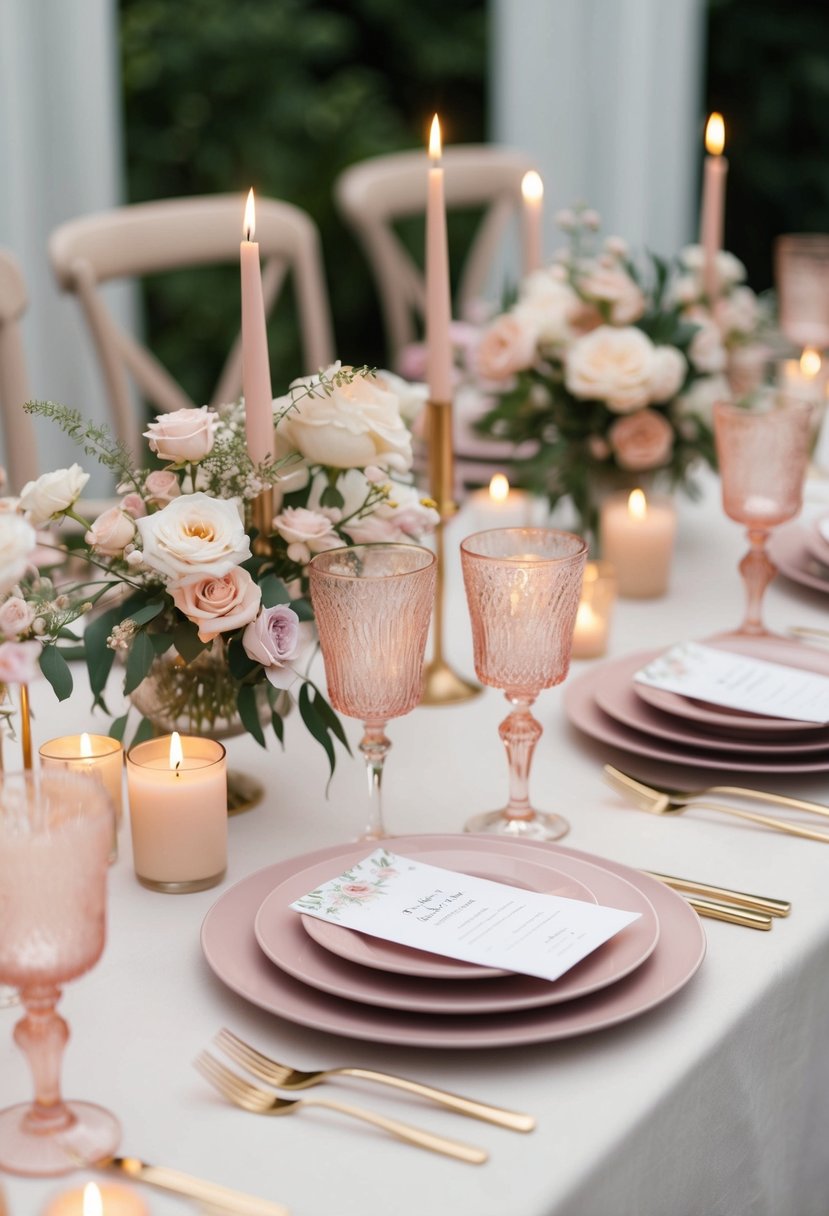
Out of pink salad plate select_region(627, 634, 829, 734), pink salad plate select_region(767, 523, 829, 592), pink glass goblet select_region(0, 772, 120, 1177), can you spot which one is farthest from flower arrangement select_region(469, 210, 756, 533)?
pink glass goblet select_region(0, 772, 120, 1177)

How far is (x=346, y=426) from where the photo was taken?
3.56ft

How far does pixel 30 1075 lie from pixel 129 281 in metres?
2.53

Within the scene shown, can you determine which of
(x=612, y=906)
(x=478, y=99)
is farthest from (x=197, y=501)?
(x=478, y=99)

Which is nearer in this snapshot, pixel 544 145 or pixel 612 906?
pixel 612 906

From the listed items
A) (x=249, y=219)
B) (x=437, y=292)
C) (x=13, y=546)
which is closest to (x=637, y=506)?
(x=437, y=292)

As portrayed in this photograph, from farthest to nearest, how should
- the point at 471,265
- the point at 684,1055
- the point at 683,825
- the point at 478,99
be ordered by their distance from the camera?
the point at 478,99, the point at 471,265, the point at 683,825, the point at 684,1055

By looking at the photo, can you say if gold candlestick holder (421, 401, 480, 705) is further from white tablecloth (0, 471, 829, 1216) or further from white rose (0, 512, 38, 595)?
white rose (0, 512, 38, 595)

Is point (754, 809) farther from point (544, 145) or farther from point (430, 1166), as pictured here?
point (544, 145)

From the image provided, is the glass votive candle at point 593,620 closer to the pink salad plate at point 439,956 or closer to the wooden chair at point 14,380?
the pink salad plate at point 439,956

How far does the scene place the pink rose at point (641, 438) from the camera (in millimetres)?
1620

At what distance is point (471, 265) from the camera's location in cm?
296

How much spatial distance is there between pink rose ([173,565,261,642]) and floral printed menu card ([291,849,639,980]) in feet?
0.57

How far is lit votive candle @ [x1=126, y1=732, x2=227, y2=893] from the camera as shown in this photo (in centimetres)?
97

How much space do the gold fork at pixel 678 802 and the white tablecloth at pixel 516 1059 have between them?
0.03 ft
